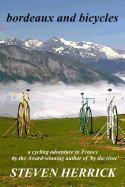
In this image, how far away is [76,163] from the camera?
2484 cm

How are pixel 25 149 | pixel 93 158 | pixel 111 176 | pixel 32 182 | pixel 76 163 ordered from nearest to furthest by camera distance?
1. pixel 32 182
2. pixel 111 176
3. pixel 76 163
4. pixel 93 158
5. pixel 25 149

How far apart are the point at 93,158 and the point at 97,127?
3778 centimetres

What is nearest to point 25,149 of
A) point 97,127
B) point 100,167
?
point 100,167

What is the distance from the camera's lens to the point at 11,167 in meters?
22.8

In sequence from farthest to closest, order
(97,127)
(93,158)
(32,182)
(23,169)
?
1. (97,127)
2. (93,158)
3. (23,169)
4. (32,182)

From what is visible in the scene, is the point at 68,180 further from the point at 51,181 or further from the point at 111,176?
the point at 111,176

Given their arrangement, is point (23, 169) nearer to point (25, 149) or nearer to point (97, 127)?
point (25, 149)

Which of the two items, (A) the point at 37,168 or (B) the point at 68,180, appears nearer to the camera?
(B) the point at 68,180

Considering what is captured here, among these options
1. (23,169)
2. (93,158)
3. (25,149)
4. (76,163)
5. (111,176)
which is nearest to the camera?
(111,176)

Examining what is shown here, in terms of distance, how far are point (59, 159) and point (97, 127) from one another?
129 feet

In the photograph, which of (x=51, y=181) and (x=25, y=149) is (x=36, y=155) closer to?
(x=25, y=149)

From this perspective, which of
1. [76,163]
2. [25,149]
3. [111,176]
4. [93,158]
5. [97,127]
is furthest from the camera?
[97,127]

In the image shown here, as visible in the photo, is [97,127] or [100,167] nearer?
[100,167]

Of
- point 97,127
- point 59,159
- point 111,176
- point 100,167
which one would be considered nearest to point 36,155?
point 59,159
